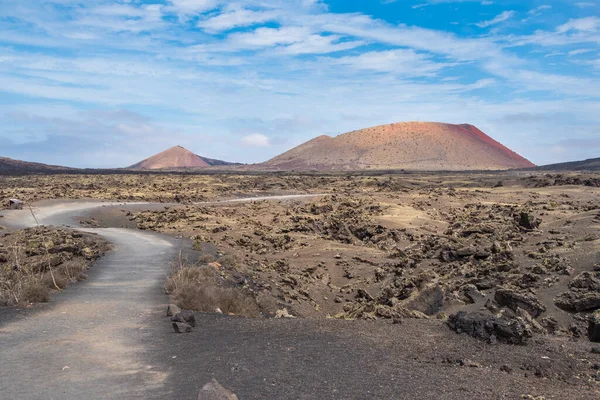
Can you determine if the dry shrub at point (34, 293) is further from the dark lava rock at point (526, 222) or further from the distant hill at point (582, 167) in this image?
the distant hill at point (582, 167)

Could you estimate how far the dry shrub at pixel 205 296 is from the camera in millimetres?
11250

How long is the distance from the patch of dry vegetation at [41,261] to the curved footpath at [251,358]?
31.3 inches

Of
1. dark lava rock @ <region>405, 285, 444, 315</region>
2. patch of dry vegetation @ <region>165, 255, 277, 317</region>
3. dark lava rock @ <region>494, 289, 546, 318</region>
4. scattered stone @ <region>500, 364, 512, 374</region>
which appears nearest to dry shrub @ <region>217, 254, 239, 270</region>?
patch of dry vegetation @ <region>165, 255, 277, 317</region>

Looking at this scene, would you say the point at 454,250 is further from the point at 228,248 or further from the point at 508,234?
the point at 228,248

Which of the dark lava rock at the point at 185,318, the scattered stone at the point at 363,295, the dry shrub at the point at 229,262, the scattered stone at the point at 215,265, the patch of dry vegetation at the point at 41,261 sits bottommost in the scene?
the scattered stone at the point at 363,295

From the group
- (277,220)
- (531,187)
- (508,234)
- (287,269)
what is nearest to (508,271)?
(508,234)

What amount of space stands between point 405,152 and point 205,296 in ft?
541

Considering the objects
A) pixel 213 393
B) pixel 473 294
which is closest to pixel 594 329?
pixel 473 294

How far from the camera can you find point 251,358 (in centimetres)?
754

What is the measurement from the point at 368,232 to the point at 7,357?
869 inches

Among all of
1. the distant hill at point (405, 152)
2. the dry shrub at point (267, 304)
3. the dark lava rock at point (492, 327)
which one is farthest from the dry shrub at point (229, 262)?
the distant hill at point (405, 152)

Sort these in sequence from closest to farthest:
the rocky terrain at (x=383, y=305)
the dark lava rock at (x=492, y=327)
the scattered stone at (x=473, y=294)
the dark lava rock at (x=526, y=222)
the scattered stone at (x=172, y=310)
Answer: the rocky terrain at (x=383, y=305)
the dark lava rock at (x=492, y=327)
the scattered stone at (x=172, y=310)
the scattered stone at (x=473, y=294)
the dark lava rock at (x=526, y=222)

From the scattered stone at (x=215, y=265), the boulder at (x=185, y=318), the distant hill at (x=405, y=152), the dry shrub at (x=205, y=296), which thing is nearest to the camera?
the boulder at (x=185, y=318)

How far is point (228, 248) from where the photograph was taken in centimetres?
2208
